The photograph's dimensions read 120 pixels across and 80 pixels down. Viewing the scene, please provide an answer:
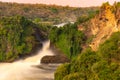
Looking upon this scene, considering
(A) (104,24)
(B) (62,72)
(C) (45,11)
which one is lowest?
(B) (62,72)

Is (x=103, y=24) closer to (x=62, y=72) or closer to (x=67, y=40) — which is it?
(x=67, y=40)

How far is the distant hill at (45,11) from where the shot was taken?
99.4 meters

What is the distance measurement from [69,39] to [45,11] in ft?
188

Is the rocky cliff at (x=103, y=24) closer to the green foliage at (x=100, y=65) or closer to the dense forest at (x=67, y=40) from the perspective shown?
the dense forest at (x=67, y=40)

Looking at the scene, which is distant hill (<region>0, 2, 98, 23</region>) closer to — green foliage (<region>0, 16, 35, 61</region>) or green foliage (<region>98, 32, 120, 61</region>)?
green foliage (<region>0, 16, 35, 61</region>)

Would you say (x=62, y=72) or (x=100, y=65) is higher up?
(x=100, y=65)

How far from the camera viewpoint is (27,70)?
4378 centimetres

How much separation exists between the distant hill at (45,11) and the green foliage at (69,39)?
4271 cm

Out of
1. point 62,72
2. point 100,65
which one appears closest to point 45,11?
point 62,72

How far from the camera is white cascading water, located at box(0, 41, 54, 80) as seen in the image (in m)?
40.0

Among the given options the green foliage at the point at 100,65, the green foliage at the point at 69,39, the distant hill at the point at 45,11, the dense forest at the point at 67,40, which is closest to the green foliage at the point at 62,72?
the dense forest at the point at 67,40

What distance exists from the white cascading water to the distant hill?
44.3 metres

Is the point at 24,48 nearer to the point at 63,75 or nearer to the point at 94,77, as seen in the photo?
the point at 63,75

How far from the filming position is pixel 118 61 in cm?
2600
